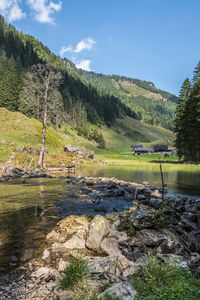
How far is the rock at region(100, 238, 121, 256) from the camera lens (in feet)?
20.9

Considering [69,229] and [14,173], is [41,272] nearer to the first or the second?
[69,229]

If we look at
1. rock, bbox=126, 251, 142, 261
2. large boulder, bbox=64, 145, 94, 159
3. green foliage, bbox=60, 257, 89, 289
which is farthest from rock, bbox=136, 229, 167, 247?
large boulder, bbox=64, 145, 94, 159

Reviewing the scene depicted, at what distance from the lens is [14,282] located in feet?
15.4

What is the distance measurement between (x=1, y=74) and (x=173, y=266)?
361ft

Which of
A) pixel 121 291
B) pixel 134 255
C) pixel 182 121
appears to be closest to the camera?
pixel 121 291

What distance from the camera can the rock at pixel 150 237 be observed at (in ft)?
22.1

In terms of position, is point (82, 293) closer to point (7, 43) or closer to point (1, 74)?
point (1, 74)

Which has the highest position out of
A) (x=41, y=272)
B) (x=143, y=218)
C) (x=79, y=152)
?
(x=79, y=152)

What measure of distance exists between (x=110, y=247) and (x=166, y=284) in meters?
2.56

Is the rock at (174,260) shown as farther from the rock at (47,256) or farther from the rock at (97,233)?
the rock at (47,256)

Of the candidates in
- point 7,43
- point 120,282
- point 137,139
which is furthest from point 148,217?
point 7,43

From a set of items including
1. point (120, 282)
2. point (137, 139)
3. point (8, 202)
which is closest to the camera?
point (120, 282)

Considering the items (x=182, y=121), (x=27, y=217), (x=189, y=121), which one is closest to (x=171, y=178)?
(x=27, y=217)

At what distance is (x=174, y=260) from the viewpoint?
5566mm
